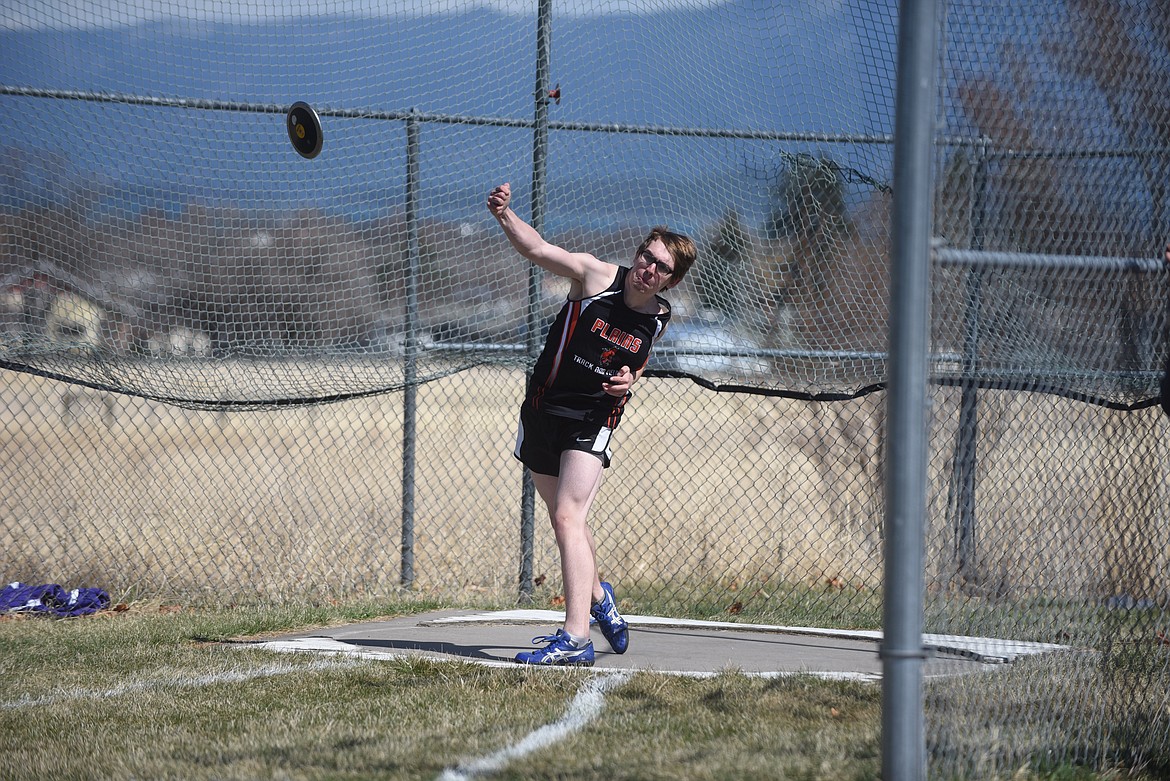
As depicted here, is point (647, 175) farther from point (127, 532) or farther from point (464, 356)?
point (127, 532)

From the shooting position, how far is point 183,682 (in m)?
4.94

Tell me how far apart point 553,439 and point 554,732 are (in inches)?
68.7

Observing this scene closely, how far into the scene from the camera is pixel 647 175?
756 centimetres

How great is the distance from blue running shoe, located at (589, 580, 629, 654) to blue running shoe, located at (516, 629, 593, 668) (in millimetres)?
328

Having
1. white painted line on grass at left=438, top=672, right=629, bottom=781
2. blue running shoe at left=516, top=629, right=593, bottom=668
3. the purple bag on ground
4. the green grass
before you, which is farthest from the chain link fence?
white painted line on grass at left=438, top=672, right=629, bottom=781

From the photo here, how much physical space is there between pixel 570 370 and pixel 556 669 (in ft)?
4.61

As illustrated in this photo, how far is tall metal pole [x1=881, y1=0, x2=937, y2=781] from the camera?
121 inches

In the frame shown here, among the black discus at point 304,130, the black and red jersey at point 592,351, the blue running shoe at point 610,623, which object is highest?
the black discus at point 304,130

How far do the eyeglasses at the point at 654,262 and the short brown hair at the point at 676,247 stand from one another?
0.02 m

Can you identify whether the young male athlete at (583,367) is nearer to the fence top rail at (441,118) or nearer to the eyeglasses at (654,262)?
the eyeglasses at (654,262)

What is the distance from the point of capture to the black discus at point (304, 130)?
643 centimetres

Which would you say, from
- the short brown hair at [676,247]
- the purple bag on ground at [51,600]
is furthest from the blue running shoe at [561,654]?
the purple bag on ground at [51,600]

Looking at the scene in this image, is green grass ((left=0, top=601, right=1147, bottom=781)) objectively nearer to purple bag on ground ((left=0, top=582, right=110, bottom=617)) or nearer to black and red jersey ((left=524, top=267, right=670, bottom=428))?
purple bag on ground ((left=0, top=582, right=110, bottom=617))

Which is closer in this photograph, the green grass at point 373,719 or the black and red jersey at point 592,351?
the green grass at point 373,719
